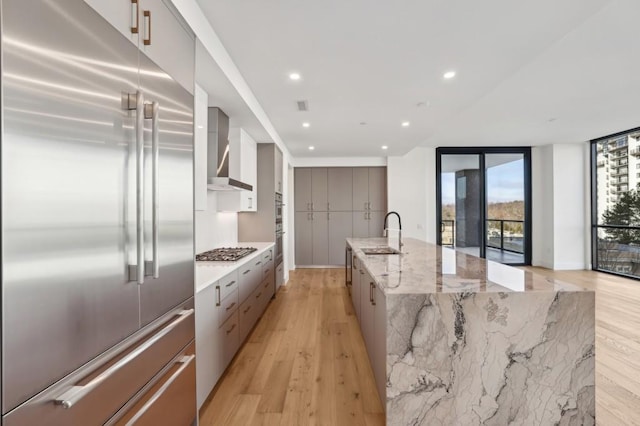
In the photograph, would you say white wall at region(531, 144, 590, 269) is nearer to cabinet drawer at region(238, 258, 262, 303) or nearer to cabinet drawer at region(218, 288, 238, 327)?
cabinet drawer at region(238, 258, 262, 303)

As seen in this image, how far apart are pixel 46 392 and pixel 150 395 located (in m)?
0.54

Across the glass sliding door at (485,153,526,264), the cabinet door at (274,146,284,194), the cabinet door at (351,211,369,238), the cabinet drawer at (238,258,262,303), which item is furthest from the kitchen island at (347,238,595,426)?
the glass sliding door at (485,153,526,264)

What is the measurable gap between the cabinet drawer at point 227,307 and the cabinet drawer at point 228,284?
0.04 meters

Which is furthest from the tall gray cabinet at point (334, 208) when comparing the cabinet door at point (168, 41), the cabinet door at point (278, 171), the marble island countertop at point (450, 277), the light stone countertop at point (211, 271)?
the cabinet door at point (168, 41)

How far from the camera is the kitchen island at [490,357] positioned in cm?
170

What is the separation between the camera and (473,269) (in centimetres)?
233

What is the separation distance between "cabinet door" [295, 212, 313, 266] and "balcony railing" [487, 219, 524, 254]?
13.3 ft

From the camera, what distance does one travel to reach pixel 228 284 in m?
2.50

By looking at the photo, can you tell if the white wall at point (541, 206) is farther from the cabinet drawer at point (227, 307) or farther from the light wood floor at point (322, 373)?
the cabinet drawer at point (227, 307)

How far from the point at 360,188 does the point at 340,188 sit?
464 millimetres

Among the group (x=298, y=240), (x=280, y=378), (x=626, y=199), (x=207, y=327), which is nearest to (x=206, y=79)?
(x=207, y=327)

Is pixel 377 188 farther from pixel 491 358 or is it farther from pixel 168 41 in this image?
pixel 168 41

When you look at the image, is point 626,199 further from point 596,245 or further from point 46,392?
point 46,392

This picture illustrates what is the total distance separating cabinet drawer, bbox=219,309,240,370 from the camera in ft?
A: 7.93
